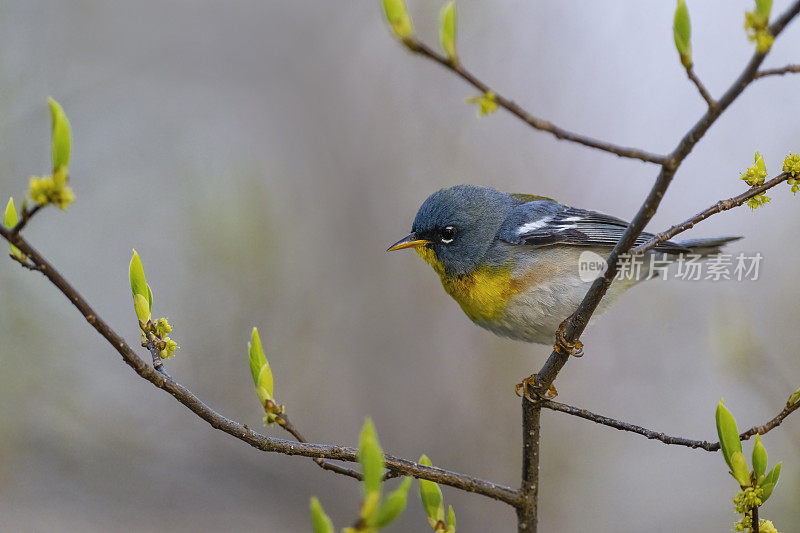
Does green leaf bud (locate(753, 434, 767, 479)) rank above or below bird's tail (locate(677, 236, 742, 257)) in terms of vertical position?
below

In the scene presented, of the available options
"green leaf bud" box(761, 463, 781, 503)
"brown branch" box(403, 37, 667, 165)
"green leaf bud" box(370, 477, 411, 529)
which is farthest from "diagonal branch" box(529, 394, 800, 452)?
"green leaf bud" box(370, 477, 411, 529)

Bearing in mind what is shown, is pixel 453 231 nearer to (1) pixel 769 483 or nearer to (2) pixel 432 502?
(2) pixel 432 502

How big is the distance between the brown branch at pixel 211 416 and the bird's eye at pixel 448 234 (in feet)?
5.52

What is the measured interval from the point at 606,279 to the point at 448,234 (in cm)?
172

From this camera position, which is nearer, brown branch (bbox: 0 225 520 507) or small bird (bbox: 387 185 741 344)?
brown branch (bbox: 0 225 520 507)

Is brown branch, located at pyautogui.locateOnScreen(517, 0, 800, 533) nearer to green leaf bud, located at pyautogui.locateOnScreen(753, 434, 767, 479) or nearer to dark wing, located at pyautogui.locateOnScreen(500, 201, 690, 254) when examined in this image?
green leaf bud, located at pyautogui.locateOnScreen(753, 434, 767, 479)

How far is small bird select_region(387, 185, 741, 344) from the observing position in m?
3.50

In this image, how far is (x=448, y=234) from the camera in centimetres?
363

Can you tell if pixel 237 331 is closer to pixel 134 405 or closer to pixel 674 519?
pixel 134 405

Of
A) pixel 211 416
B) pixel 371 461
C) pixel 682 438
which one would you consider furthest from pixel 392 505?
pixel 682 438

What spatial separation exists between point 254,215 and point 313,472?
1.80 metres

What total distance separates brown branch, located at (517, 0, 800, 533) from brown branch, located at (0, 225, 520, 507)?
16 cm

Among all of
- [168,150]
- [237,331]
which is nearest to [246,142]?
[168,150]

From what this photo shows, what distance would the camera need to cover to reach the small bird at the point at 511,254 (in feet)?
11.5
